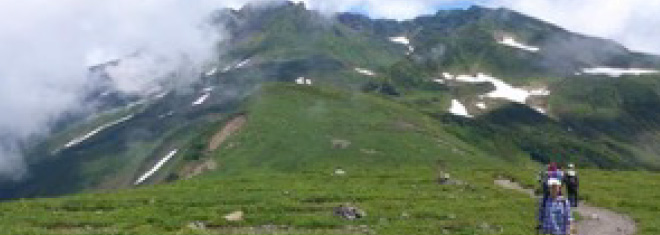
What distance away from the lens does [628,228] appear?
48094mm

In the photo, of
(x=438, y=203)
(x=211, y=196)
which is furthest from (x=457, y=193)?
(x=211, y=196)

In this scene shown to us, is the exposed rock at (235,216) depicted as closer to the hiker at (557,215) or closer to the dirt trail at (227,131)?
the hiker at (557,215)

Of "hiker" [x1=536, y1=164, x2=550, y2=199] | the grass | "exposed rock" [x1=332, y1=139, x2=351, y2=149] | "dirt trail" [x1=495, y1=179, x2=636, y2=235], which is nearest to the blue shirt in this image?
"hiker" [x1=536, y1=164, x2=550, y2=199]

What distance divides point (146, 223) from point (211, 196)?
14497mm

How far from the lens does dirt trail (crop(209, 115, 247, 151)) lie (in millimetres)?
143800

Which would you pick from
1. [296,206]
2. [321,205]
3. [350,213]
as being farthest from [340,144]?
[350,213]

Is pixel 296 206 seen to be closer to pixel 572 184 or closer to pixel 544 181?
pixel 544 181

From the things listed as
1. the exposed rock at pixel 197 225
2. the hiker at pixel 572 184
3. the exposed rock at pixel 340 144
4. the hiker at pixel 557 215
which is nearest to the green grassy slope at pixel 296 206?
the exposed rock at pixel 197 225

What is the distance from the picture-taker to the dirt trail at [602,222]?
46.6 meters

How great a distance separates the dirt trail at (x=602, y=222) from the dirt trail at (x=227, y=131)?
90.2 metres

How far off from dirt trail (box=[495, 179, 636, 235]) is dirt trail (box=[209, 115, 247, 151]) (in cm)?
Answer: 9020

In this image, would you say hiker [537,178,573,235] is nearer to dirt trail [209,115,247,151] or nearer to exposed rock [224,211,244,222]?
exposed rock [224,211,244,222]

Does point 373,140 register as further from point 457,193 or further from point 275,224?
point 275,224

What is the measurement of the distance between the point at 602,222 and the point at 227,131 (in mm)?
109509
